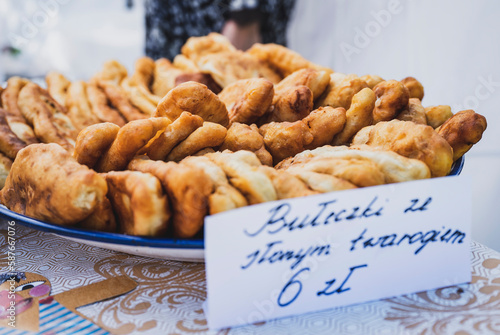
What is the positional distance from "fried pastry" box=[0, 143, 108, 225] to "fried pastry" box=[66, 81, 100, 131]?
0.60 meters

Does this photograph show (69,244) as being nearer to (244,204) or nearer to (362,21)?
(244,204)

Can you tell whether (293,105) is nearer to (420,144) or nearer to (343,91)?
(343,91)

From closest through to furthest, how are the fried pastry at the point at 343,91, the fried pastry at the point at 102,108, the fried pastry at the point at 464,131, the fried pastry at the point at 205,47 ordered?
the fried pastry at the point at 464,131, the fried pastry at the point at 343,91, the fried pastry at the point at 102,108, the fried pastry at the point at 205,47

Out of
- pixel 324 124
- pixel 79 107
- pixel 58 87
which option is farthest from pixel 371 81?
pixel 58 87

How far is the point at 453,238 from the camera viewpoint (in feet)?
3.47

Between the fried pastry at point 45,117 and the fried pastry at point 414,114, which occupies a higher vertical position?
the fried pastry at point 414,114

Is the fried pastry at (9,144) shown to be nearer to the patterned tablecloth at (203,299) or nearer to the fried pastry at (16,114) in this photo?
the fried pastry at (16,114)

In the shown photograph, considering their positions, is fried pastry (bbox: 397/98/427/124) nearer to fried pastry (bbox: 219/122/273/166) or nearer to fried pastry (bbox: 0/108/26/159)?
fried pastry (bbox: 219/122/273/166)

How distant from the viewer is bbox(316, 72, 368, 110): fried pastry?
1.50 m

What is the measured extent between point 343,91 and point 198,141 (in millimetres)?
590

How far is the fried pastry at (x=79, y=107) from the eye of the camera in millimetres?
1841

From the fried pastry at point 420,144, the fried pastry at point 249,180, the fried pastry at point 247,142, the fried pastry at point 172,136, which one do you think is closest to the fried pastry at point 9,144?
the fried pastry at point 172,136

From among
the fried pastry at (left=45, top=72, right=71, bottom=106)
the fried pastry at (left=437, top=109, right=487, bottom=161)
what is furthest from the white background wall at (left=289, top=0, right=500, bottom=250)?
the fried pastry at (left=45, top=72, right=71, bottom=106)

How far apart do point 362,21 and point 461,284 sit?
276 cm
